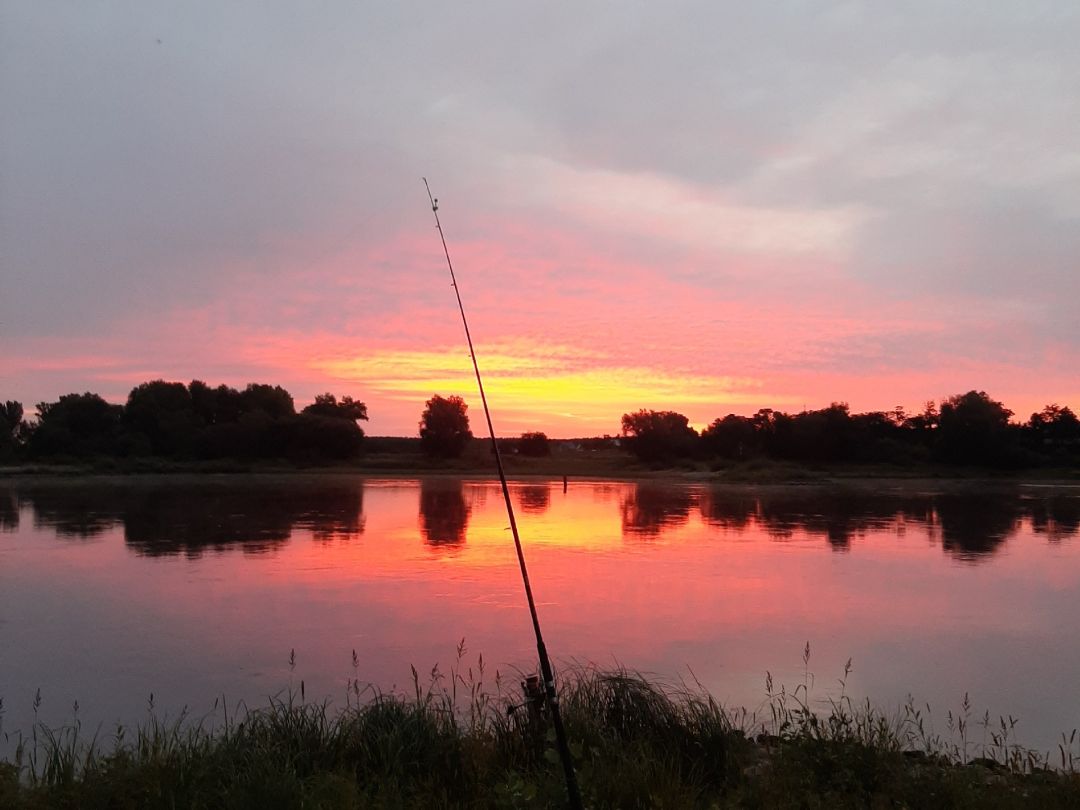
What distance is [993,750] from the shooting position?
713 cm

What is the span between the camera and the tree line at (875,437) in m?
72.6

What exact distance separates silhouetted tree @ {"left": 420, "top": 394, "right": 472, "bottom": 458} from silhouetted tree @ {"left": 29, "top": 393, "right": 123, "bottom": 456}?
27.7 metres

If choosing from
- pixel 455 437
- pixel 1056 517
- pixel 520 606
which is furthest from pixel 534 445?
pixel 520 606

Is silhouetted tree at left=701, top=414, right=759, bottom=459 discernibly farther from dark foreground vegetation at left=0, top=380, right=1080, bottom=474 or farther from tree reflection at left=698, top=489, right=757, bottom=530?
tree reflection at left=698, top=489, right=757, bottom=530

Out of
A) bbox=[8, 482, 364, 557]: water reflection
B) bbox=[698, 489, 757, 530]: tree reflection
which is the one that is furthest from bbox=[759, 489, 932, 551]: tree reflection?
bbox=[8, 482, 364, 557]: water reflection

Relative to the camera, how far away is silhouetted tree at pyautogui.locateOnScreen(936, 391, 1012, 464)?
236 feet

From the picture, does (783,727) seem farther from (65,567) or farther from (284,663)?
(65,567)

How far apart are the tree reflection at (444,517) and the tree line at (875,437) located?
4280cm

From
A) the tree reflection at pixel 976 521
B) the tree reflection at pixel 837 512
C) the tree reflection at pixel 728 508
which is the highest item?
the tree reflection at pixel 728 508

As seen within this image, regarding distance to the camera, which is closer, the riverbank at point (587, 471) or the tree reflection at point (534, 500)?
the tree reflection at point (534, 500)

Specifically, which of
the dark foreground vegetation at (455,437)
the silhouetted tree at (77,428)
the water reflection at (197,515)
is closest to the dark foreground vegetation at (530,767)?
the water reflection at (197,515)

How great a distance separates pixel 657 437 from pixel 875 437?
20284mm

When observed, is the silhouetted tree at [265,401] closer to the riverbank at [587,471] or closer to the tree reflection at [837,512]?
the riverbank at [587,471]

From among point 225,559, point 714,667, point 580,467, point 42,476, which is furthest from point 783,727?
point 580,467
